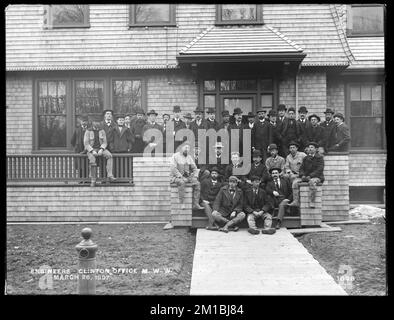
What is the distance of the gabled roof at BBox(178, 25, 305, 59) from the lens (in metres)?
11.6

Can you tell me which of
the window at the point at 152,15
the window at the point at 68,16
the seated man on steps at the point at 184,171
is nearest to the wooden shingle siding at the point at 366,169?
the seated man on steps at the point at 184,171

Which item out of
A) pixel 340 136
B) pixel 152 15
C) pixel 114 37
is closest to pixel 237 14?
pixel 152 15

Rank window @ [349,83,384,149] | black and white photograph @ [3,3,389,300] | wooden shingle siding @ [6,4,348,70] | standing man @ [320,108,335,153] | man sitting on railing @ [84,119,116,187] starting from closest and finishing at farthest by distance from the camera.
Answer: black and white photograph @ [3,3,389,300], standing man @ [320,108,335,153], man sitting on railing @ [84,119,116,187], wooden shingle siding @ [6,4,348,70], window @ [349,83,384,149]

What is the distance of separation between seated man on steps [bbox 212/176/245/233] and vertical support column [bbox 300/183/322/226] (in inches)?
57.5

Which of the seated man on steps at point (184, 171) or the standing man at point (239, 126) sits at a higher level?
the standing man at point (239, 126)

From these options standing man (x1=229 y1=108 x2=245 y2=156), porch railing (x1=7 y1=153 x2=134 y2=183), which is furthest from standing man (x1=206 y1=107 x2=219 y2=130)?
porch railing (x1=7 y1=153 x2=134 y2=183)

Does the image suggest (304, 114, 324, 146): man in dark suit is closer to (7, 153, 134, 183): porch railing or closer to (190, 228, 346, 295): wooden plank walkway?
Answer: (190, 228, 346, 295): wooden plank walkway

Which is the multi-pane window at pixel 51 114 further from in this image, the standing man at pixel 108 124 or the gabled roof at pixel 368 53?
the gabled roof at pixel 368 53

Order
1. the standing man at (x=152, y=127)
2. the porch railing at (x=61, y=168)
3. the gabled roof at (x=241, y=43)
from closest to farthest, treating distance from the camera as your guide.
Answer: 1. the standing man at (x=152, y=127)
2. the porch railing at (x=61, y=168)
3. the gabled roof at (x=241, y=43)

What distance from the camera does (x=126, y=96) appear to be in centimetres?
1284

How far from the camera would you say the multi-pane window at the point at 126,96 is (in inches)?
505

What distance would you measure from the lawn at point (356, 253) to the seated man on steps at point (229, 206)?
1.38 m

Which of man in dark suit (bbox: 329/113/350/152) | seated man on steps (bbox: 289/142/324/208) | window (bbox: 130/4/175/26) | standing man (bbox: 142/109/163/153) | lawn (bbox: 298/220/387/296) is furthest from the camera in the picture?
window (bbox: 130/4/175/26)
